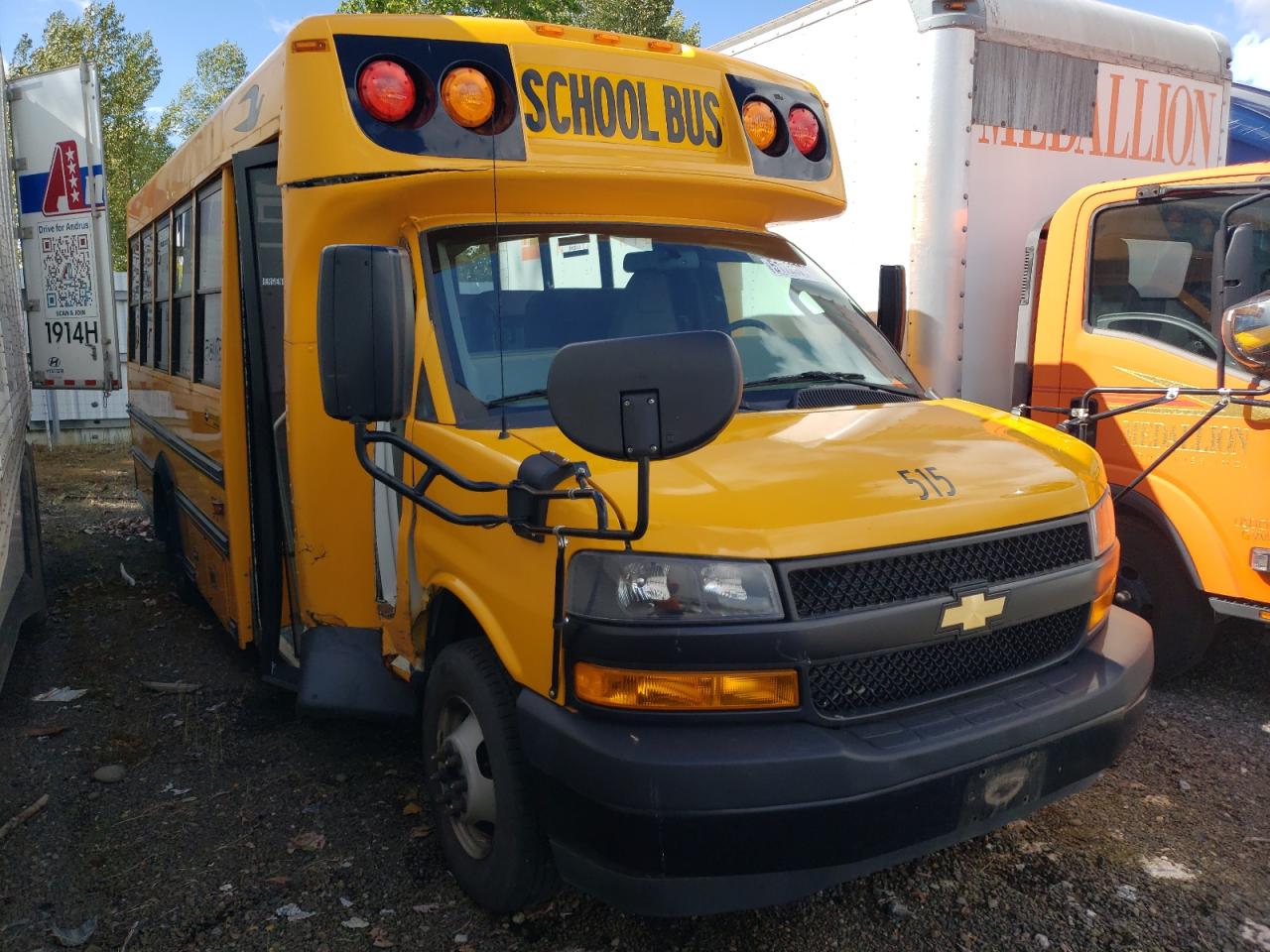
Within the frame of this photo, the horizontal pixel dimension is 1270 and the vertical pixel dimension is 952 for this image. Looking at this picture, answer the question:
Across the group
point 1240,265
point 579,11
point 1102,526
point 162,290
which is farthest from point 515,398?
point 579,11

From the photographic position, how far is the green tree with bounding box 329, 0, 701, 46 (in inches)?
645

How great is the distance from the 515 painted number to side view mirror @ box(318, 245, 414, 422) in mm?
1339

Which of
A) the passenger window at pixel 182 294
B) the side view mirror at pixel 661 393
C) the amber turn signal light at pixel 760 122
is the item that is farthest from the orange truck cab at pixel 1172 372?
the passenger window at pixel 182 294

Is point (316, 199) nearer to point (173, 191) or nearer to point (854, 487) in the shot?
point (854, 487)

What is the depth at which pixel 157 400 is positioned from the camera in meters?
6.39

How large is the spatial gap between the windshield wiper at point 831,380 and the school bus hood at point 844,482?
24 centimetres

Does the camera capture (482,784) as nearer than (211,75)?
Yes

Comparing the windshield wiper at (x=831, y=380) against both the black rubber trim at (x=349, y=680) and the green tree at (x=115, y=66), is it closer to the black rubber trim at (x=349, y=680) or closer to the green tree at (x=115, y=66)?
the black rubber trim at (x=349, y=680)

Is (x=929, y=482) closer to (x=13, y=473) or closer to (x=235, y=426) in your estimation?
(x=235, y=426)

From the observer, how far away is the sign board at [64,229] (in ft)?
24.6

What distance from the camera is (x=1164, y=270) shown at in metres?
4.69

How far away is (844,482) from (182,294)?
4.25 metres

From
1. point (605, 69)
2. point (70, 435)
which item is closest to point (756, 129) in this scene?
Result: point (605, 69)

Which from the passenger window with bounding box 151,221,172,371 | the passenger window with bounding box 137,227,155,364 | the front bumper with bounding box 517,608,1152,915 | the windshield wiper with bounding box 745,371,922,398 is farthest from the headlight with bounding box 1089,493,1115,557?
the passenger window with bounding box 137,227,155,364
